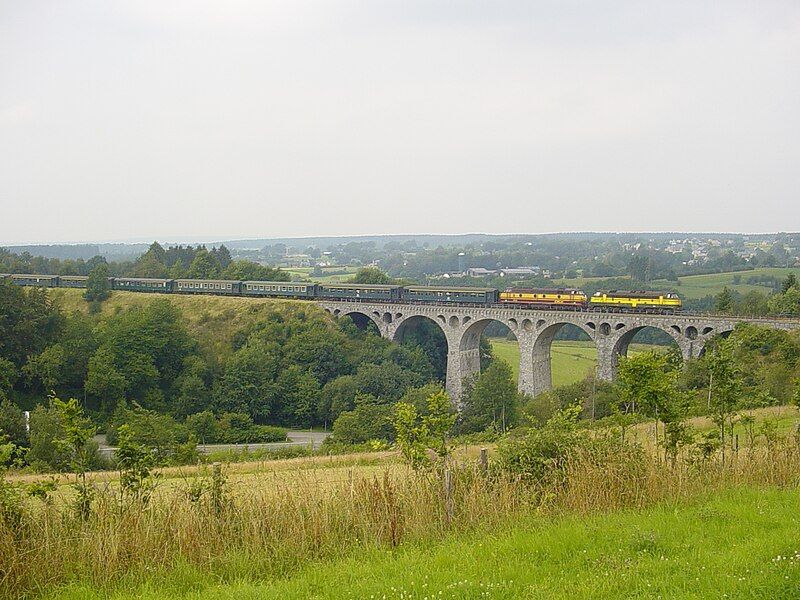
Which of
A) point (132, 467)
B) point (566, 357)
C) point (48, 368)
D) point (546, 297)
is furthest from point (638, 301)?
point (132, 467)

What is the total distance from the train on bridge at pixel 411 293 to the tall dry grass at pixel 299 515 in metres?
35.8

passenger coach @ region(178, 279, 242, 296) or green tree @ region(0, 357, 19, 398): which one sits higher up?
passenger coach @ region(178, 279, 242, 296)

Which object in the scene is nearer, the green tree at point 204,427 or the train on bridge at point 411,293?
the green tree at point 204,427

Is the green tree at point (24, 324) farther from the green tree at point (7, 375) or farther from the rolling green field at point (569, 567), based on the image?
the rolling green field at point (569, 567)

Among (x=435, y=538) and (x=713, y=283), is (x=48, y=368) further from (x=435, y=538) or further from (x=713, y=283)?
(x=713, y=283)

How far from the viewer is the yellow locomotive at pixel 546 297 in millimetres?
47000

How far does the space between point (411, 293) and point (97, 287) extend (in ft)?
81.1

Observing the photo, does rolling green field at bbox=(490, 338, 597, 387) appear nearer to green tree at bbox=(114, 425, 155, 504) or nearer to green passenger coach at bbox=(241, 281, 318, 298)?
green passenger coach at bbox=(241, 281, 318, 298)

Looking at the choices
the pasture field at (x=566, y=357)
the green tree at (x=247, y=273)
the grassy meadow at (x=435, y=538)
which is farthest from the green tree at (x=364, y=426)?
the green tree at (x=247, y=273)

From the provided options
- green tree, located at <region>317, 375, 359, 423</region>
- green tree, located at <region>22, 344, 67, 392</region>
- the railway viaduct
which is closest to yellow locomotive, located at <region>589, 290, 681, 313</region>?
the railway viaduct

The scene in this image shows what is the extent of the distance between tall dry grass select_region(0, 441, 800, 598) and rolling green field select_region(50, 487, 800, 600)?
278mm

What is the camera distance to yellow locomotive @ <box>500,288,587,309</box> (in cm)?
4700

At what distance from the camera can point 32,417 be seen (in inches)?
1178

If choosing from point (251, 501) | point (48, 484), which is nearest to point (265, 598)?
point (251, 501)
